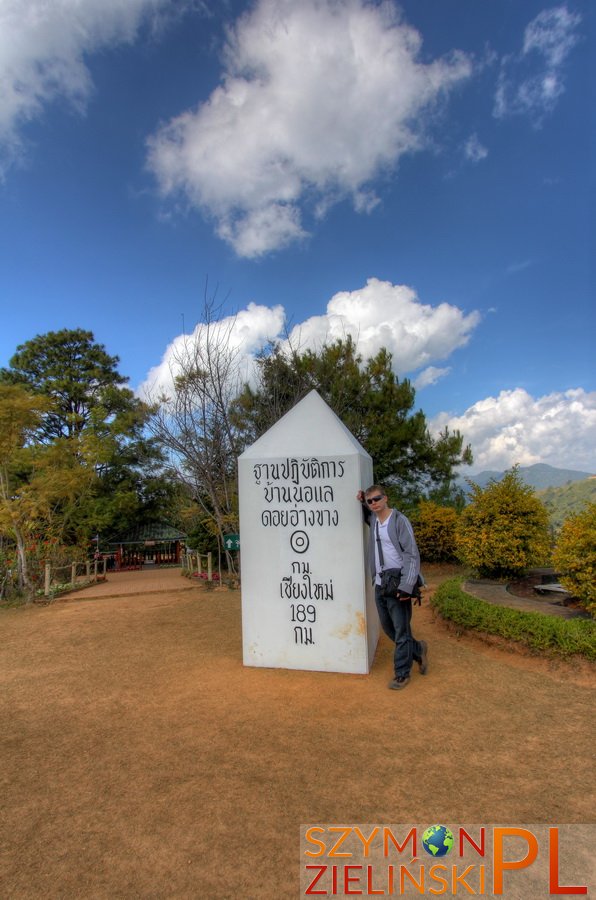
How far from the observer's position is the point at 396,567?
4105 millimetres

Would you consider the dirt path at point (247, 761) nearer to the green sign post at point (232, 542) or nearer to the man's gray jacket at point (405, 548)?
the man's gray jacket at point (405, 548)

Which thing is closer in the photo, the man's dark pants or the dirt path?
the dirt path

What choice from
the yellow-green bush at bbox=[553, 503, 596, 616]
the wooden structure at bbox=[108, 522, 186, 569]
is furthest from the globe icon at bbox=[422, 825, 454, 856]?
the wooden structure at bbox=[108, 522, 186, 569]

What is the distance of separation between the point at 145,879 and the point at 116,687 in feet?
8.79

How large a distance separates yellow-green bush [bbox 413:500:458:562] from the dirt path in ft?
22.4

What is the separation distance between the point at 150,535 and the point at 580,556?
73.2 feet

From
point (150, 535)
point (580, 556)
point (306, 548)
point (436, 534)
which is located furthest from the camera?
point (150, 535)

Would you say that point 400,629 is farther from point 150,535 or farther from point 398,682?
point 150,535

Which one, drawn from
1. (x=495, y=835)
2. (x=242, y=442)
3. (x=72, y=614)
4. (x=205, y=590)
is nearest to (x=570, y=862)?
(x=495, y=835)

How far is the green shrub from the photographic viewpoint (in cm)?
436

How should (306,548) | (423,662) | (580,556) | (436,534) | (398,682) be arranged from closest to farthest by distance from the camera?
1. (398,682)
2. (423,662)
3. (306,548)
4. (580,556)
5. (436,534)

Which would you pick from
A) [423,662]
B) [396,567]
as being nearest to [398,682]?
[423,662]

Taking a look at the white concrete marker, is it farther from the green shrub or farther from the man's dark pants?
the green shrub

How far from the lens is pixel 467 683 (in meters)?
4.16
